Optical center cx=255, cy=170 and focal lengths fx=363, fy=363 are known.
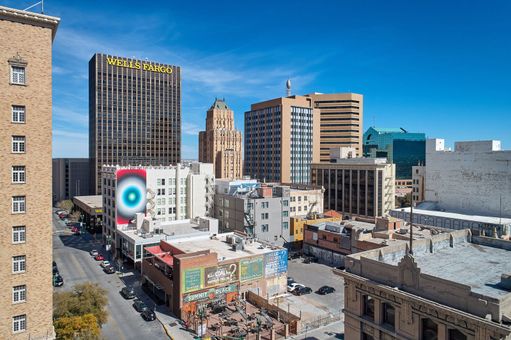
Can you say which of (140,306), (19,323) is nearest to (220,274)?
(140,306)

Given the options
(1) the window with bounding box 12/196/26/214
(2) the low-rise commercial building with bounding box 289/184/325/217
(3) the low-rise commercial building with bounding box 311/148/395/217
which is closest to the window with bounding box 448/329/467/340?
(1) the window with bounding box 12/196/26/214

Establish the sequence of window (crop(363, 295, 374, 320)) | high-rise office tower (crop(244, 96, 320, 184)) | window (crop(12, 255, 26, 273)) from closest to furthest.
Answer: window (crop(12, 255, 26, 273)) < window (crop(363, 295, 374, 320)) < high-rise office tower (crop(244, 96, 320, 184))

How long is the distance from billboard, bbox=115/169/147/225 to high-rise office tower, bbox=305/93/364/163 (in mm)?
103951

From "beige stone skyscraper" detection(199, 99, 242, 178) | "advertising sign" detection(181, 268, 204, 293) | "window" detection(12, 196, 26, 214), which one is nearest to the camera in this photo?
"window" detection(12, 196, 26, 214)

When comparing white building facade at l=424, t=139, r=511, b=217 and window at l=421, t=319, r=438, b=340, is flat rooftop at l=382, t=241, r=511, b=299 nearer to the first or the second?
window at l=421, t=319, r=438, b=340

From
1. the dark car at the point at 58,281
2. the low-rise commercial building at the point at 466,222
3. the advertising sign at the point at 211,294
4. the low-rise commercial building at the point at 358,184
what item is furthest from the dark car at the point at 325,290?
the low-rise commercial building at the point at 358,184

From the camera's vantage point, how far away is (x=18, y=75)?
25.2 metres

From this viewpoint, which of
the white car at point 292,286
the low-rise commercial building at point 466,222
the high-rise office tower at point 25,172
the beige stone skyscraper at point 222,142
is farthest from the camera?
the beige stone skyscraper at point 222,142

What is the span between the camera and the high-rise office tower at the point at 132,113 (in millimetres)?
163125

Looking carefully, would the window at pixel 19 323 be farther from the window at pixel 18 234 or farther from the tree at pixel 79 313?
the tree at pixel 79 313

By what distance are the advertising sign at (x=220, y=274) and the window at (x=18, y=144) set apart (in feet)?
102

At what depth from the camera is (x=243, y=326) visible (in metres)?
45.4

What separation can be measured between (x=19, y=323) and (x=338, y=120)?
15897 cm

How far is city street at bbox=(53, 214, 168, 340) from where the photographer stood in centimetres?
4581
